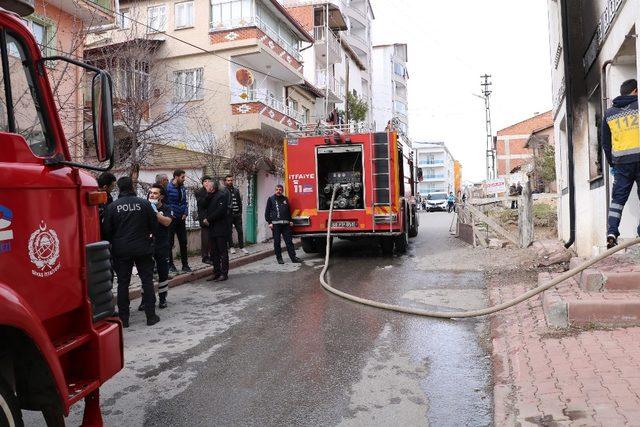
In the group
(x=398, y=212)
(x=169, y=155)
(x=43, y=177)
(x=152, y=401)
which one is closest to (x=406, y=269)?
(x=398, y=212)

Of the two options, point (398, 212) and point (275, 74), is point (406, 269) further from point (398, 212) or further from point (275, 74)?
point (275, 74)

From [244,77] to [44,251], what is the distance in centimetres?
1995

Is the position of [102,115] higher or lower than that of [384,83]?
lower

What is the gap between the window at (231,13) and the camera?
67.7 ft

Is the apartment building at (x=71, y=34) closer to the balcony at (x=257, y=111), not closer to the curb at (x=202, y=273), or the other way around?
the curb at (x=202, y=273)

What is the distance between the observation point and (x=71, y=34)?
12.7 meters

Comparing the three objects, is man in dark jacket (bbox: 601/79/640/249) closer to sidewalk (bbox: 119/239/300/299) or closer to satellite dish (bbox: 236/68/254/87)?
sidewalk (bbox: 119/239/300/299)

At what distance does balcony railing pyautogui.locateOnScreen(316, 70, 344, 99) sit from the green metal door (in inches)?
556

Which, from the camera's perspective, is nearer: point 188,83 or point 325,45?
point 188,83

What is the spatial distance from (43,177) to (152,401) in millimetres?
2251

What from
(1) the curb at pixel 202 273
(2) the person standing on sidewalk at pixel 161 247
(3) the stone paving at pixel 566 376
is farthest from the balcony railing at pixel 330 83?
(3) the stone paving at pixel 566 376

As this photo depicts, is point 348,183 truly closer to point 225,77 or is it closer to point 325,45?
point 225,77

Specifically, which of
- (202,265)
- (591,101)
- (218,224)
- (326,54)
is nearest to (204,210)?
(218,224)

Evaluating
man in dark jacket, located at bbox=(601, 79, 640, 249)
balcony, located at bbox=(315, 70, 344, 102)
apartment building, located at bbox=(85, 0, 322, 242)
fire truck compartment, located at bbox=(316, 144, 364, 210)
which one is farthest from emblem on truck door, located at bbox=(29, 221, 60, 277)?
balcony, located at bbox=(315, 70, 344, 102)
